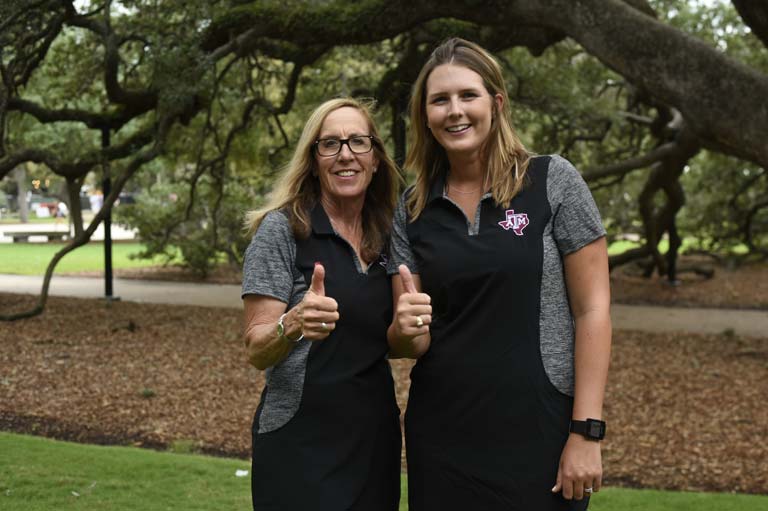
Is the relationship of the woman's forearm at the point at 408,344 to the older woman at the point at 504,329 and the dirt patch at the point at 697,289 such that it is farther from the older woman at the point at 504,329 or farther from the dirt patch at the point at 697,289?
the dirt patch at the point at 697,289

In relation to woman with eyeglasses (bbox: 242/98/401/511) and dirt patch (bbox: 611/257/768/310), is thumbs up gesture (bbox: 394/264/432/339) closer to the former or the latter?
woman with eyeglasses (bbox: 242/98/401/511)

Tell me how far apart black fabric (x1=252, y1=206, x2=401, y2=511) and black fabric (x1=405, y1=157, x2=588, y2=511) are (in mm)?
222

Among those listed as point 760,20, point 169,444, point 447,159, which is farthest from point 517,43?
point 447,159

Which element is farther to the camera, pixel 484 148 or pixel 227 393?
pixel 227 393

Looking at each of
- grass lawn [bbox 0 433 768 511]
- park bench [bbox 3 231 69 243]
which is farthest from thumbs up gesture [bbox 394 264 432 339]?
park bench [bbox 3 231 69 243]

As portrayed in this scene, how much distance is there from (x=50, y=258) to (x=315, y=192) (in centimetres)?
2532

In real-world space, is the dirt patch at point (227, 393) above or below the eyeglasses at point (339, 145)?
below

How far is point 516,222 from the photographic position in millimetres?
2643

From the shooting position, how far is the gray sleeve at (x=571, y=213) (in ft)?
8.64

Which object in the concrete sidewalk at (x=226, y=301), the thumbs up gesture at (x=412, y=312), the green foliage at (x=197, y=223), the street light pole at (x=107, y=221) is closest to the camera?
the thumbs up gesture at (x=412, y=312)

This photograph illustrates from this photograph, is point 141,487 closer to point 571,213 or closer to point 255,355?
point 255,355

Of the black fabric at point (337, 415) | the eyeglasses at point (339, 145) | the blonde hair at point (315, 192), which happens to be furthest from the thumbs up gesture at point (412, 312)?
the eyeglasses at point (339, 145)

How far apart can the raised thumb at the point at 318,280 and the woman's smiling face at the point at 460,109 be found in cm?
56

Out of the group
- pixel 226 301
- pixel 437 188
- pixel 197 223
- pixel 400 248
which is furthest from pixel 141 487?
pixel 197 223
